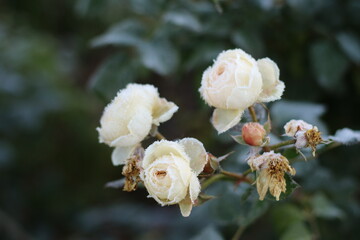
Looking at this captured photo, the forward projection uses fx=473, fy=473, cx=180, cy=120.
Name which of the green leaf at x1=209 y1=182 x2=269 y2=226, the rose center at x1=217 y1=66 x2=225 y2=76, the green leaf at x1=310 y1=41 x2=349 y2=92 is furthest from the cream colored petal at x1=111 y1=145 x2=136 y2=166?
the green leaf at x1=310 y1=41 x2=349 y2=92

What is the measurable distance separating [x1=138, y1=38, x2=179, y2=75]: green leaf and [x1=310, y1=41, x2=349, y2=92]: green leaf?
0.43m

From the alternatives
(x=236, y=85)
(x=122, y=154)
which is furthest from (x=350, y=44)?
A: (x=122, y=154)

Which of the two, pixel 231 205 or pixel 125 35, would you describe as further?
pixel 125 35

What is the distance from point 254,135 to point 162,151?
0.17 meters

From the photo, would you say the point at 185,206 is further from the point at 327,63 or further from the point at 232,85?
the point at 327,63

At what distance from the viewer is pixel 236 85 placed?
84 cm

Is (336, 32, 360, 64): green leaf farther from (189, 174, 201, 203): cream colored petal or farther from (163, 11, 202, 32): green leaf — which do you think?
(189, 174, 201, 203): cream colored petal

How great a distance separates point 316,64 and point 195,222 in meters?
0.81

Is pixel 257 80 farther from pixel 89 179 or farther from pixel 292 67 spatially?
pixel 89 179

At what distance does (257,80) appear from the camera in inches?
33.5

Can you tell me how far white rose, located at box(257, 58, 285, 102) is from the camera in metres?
0.90

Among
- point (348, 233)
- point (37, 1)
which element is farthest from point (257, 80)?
point (37, 1)

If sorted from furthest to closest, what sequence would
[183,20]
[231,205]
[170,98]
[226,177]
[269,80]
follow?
[170,98]
[183,20]
[231,205]
[226,177]
[269,80]

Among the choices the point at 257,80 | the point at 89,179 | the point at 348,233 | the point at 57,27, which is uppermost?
the point at 57,27
